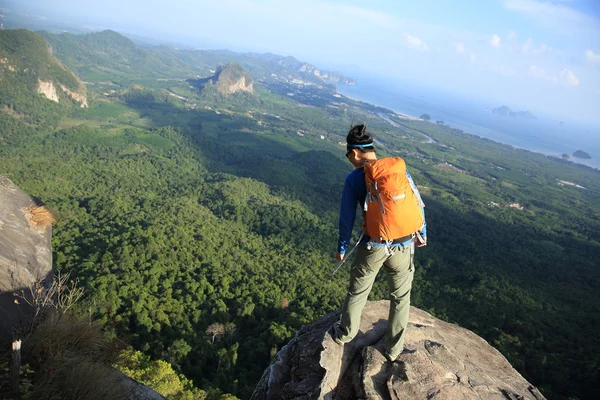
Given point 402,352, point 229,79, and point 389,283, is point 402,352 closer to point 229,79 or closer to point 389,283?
point 389,283

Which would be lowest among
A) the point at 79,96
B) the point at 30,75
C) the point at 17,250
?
the point at 79,96

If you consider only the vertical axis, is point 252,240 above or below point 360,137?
below

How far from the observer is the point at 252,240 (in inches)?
1483

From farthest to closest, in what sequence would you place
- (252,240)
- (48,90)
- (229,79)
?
(229,79), (48,90), (252,240)

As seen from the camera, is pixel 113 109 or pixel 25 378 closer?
pixel 25 378

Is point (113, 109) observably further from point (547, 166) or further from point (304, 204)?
point (547, 166)

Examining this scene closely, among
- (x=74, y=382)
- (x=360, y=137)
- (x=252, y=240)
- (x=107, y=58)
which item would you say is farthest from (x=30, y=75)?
(x=107, y=58)

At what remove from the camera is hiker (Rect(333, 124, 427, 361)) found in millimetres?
3531

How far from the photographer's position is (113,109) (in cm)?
9569

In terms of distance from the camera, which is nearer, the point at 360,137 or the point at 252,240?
the point at 360,137

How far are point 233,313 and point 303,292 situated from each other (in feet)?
20.2

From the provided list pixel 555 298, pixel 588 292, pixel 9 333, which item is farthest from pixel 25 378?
pixel 588 292

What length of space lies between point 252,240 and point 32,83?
77067 millimetres

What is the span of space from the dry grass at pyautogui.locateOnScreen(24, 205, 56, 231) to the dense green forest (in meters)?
4.17
